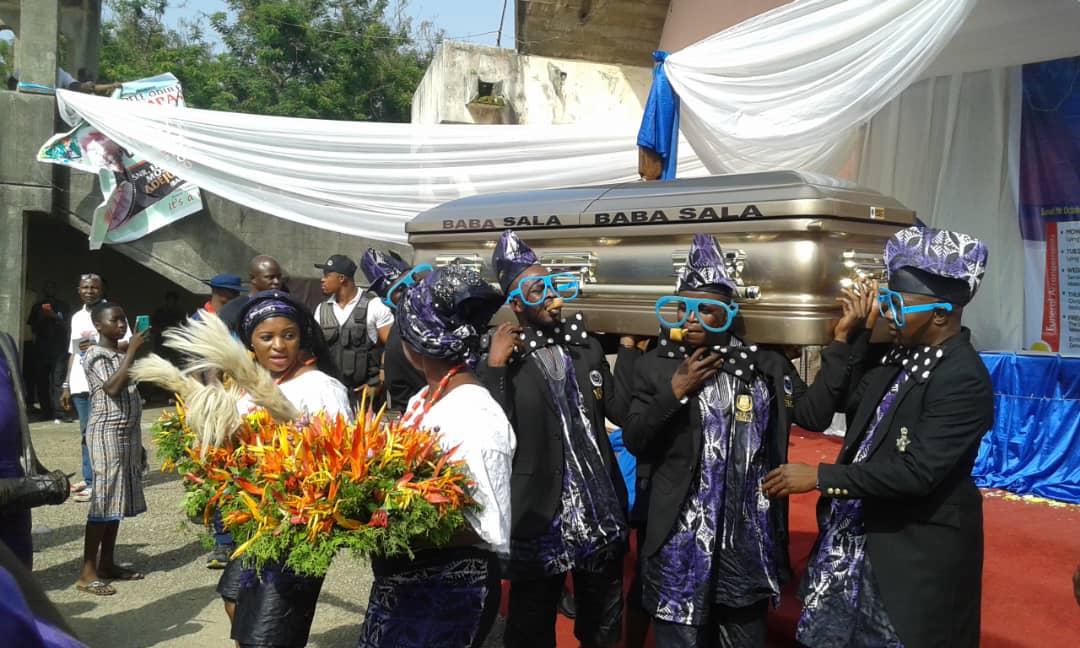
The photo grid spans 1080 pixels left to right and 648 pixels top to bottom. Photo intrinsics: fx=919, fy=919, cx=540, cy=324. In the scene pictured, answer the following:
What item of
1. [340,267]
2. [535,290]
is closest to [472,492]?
[535,290]

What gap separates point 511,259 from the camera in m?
3.43

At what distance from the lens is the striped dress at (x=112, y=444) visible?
490 cm

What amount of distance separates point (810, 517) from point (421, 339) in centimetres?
320

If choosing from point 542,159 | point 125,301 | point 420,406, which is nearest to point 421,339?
point 420,406

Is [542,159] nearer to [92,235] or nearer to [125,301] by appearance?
[92,235]

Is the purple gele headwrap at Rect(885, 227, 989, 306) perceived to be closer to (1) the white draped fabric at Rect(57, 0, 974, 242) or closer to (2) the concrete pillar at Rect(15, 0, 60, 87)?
(1) the white draped fabric at Rect(57, 0, 974, 242)

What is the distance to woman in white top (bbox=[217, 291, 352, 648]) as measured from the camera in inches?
104

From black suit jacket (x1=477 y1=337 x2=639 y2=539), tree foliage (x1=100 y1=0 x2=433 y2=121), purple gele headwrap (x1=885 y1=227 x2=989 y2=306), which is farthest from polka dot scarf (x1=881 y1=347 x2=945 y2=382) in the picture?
tree foliage (x1=100 y1=0 x2=433 y2=121)

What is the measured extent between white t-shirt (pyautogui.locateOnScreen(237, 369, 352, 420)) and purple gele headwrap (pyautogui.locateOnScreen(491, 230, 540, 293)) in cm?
75

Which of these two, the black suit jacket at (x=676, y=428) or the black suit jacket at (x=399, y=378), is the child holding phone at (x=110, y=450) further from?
the black suit jacket at (x=676, y=428)

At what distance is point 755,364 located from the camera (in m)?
3.14

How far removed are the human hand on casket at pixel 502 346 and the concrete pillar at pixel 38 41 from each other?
31.0 feet

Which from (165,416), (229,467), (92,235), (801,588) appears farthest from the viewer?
(92,235)

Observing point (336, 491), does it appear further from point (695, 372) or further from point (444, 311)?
point (695, 372)
